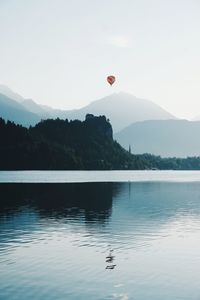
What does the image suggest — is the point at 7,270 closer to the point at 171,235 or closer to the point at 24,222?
the point at 171,235

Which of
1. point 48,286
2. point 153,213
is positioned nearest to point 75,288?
point 48,286

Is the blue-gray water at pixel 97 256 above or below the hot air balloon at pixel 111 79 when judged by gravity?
below

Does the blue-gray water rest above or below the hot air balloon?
below

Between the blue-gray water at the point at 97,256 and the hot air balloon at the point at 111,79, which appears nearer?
the blue-gray water at the point at 97,256

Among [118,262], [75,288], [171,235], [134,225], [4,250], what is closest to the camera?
[75,288]

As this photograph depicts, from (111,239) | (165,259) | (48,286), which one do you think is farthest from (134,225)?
(48,286)

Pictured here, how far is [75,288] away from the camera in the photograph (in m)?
30.8

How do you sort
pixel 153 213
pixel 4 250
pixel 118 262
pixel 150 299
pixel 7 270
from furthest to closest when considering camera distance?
pixel 153 213
pixel 4 250
pixel 118 262
pixel 7 270
pixel 150 299

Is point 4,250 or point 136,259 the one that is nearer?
point 136,259

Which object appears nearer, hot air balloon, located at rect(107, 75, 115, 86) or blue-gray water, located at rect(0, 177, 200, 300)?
blue-gray water, located at rect(0, 177, 200, 300)

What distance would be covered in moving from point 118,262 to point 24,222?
29.2 m

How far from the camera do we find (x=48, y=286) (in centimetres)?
3125

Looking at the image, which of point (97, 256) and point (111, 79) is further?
point (111, 79)

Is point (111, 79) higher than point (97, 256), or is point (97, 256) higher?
point (111, 79)
